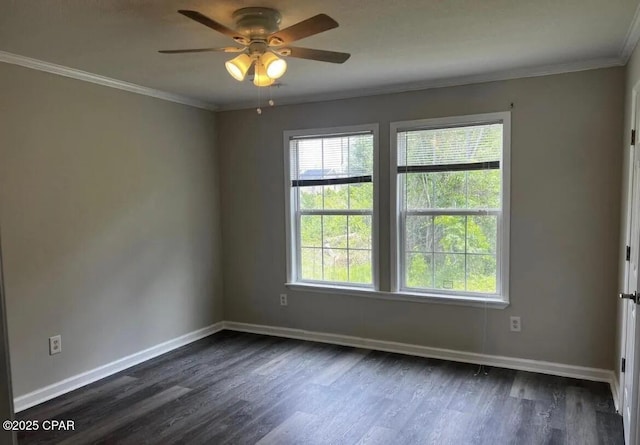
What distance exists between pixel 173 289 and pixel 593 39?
12.8 ft

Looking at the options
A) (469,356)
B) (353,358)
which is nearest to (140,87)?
(353,358)

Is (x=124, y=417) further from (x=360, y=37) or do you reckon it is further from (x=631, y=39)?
(x=631, y=39)

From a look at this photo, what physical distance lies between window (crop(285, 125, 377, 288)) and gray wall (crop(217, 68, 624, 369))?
14 cm

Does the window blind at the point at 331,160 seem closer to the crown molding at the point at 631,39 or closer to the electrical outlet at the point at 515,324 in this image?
the electrical outlet at the point at 515,324

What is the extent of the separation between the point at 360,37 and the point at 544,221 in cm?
204

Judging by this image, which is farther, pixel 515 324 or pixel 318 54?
pixel 515 324

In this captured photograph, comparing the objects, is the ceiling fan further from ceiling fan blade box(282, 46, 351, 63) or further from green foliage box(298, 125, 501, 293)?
green foliage box(298, 125, 501, 293)

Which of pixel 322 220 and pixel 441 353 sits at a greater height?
pixel 322 220

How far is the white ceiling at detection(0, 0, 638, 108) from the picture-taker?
2.26 m

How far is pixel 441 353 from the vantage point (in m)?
3.94

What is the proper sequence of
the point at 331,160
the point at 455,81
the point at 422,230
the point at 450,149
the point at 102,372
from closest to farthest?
the point at 102,372, the point at 455,81, the point at 450,149, the point at 422,230, the point at 331,160

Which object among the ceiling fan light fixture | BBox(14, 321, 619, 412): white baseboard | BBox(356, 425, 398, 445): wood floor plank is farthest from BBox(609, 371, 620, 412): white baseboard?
the ceiling fan light fixture

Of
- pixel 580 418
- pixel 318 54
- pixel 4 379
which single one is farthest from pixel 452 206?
pixel 4 379

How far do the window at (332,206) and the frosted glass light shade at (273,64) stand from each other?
6.22 ft
